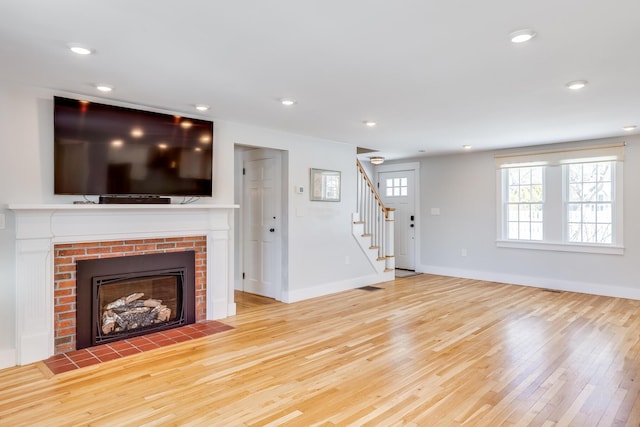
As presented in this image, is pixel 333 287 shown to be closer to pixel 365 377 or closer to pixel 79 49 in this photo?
pixel 365 377

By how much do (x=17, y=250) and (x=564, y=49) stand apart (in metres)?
4.21

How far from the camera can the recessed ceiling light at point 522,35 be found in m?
2.28

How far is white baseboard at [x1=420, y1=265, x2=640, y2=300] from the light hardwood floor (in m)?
1.08

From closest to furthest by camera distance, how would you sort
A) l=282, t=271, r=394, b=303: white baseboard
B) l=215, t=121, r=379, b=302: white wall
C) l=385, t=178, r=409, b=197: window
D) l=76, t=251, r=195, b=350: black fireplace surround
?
l=76, t=251, r=195, b=350: black fireplace surround
l=215, t=121, r=379, b=302: white wall
l=282, t=271, r=394, b=303: white baseboard
l=385, t=178, r=409, b=197: window

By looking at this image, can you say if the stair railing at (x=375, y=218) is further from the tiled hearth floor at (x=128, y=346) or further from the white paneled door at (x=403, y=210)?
the tiled hearth floor at (x=128, y=346)

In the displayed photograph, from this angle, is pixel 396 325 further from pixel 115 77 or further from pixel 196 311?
pixel 115 77

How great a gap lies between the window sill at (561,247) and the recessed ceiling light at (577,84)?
132 inches

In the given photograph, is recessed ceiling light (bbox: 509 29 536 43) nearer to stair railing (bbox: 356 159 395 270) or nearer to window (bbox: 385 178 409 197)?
stair railing (bbox: 356 159 395 270)

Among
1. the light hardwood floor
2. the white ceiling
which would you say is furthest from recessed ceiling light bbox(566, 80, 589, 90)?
the light hardwood floor

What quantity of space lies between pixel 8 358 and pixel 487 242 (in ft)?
21.5

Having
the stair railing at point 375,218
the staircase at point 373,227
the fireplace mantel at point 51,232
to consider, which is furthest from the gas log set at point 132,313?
the stair railing at point 375,218

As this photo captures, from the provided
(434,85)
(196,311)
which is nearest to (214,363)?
(196,311)

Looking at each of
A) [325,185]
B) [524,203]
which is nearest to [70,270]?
[325,185]

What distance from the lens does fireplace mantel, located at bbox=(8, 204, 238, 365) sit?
3123 mm
